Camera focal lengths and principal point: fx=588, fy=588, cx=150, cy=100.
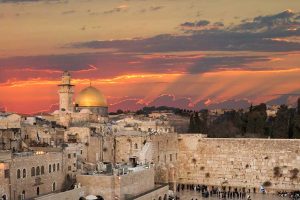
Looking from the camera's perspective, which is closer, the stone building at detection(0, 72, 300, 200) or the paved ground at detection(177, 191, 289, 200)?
the stone building at detection(0, 72, 300, 200)

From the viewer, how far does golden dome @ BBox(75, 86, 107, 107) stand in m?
48.9

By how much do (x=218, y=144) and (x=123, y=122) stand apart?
11.0 metres

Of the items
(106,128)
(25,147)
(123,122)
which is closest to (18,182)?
(25,147)

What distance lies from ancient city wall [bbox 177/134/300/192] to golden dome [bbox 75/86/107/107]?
12053mm

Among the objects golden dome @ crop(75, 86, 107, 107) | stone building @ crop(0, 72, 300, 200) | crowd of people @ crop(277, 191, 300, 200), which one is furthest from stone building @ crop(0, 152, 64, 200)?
golden dome @ crop(75, 86, 107, 107)

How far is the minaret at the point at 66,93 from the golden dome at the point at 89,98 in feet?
9.75

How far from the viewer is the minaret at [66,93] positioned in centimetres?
4497

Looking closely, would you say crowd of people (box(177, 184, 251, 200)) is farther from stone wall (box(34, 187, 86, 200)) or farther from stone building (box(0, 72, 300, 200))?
stone wall (box(34, 187, 86, 200))

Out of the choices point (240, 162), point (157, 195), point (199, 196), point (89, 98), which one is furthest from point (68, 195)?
point (89, 98)

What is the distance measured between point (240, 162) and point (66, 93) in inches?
594

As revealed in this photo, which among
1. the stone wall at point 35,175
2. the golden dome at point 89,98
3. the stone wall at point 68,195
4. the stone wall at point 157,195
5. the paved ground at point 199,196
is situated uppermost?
the golden dome at point 89,98

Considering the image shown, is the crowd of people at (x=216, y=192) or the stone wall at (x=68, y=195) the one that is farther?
the crowd of people at (x=216, y=192)

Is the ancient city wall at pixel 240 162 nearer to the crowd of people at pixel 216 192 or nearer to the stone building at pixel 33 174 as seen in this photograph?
the crowd of people at pixel 216 192

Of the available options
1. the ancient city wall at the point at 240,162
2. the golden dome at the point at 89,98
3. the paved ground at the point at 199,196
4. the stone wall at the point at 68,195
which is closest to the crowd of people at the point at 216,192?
the paved ground at the point at 199,196
